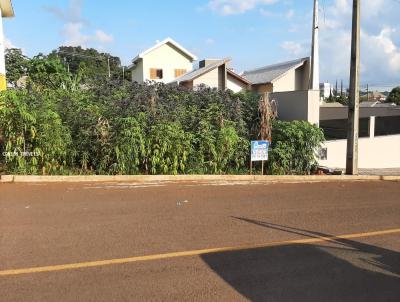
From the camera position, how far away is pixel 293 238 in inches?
251

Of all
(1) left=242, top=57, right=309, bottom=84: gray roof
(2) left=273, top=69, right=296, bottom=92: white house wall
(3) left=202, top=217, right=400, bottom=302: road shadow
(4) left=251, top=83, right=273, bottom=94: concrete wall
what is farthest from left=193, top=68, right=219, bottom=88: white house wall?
(3) left=202, top=217, right=400, bottom=302: road shadow

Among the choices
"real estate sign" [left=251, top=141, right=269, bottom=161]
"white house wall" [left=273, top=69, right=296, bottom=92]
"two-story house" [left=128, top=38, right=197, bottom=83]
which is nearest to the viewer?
"real estate sign" [left=251, top=141, right=269, bottom=161]

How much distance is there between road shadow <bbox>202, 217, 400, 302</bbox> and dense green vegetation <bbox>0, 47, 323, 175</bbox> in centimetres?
629

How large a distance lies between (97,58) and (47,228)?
7825 centimetres

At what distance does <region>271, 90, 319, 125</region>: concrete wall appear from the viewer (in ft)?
52.3

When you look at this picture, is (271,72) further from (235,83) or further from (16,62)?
(16,62)

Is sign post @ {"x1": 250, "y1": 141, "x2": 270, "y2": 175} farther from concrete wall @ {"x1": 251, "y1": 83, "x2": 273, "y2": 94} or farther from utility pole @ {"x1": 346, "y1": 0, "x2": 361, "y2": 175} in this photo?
concrete wall @ {"x1": 251, "y1": 83, "x2": 273, "y2": 94}

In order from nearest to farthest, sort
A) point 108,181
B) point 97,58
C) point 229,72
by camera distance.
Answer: point 108,181 → point 229,72 → point 97,58

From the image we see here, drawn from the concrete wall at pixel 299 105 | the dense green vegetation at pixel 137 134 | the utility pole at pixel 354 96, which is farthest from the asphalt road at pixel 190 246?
the concrete wall at pixel 299 105

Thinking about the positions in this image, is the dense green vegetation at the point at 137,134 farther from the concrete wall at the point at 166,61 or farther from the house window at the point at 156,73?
the house window at the point at 156,73

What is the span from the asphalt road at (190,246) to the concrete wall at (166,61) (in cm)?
3603

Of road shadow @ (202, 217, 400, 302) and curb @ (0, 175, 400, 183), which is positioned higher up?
curb @ (0, 175, 400, 183)

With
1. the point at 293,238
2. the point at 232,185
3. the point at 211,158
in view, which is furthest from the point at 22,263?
the point at 211,158

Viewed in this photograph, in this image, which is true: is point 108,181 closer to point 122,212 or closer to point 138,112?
point 138,112
